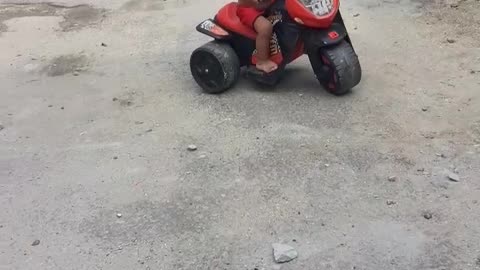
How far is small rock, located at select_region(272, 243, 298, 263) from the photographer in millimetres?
2920

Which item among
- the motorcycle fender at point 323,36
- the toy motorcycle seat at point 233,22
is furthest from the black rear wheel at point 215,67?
the motorcycle fender at point 323,36

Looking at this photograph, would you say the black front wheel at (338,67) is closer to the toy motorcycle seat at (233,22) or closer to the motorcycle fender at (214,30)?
the toy motorcycle seat at (233,22)

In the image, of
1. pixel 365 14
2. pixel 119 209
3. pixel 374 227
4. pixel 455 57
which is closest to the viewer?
pixel 374 227

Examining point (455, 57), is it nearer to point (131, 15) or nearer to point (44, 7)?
point (131, 15)

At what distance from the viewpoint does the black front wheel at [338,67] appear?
4273 millimetres

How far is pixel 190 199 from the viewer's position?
3410 millimetres

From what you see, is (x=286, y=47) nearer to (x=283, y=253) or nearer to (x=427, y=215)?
(x=427, y=215)

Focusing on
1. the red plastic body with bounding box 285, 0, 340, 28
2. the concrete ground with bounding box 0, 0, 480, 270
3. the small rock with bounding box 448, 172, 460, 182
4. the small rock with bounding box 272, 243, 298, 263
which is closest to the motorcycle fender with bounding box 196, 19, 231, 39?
the concrete ground with bounding box 0, 0, 480, 270

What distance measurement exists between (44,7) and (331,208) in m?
4.65

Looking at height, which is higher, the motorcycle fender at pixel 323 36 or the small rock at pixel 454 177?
the motorcycle fender at pixel 323 36

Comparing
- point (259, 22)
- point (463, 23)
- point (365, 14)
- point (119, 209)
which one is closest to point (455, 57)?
point (463, 23)

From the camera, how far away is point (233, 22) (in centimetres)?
454

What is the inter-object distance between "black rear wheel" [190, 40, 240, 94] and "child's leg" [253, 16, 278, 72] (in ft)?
0.67

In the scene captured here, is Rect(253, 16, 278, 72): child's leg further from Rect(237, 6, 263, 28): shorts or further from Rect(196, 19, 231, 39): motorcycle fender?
Rect(196, 19, 231, 39): motorcycle fender
